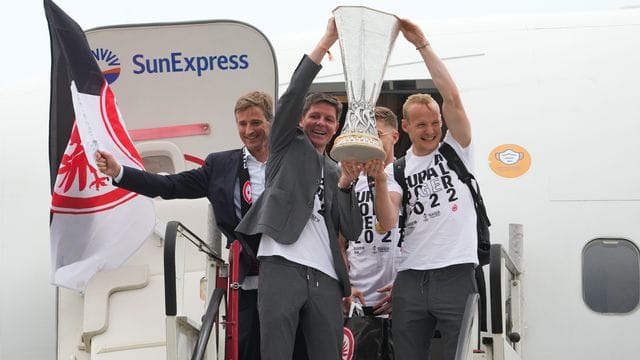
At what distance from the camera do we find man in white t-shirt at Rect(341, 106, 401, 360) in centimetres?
527

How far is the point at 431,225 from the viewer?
4797 millimetres

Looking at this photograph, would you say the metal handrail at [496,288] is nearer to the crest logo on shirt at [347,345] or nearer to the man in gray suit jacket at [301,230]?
the man in gray suit jacket at [301,230]

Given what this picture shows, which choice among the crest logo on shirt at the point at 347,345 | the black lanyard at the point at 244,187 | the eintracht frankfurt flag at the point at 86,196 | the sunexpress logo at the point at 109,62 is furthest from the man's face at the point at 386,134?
the sunexpress logo at the point at 109,62

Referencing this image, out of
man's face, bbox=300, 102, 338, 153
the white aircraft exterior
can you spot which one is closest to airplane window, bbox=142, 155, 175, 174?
the white aircraft exterior

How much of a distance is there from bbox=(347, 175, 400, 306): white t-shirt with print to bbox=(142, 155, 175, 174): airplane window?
1.53m

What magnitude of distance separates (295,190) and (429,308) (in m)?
0.89

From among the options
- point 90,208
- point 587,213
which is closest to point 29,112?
point 90,208

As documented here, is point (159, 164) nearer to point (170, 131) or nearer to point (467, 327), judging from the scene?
point (170, 131)

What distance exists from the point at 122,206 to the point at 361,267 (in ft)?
4.67

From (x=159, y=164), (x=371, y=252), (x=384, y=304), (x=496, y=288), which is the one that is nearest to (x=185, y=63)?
(x=159, y=164)

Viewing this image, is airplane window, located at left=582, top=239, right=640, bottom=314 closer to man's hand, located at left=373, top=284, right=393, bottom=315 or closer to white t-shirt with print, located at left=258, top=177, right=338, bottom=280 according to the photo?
man's hand, located at left=373, top=284, right=393, bottom=315

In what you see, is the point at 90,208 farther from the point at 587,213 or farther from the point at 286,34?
the point at 587,213

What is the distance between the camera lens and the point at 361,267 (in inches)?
215

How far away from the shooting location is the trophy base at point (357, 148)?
3.98 metres
